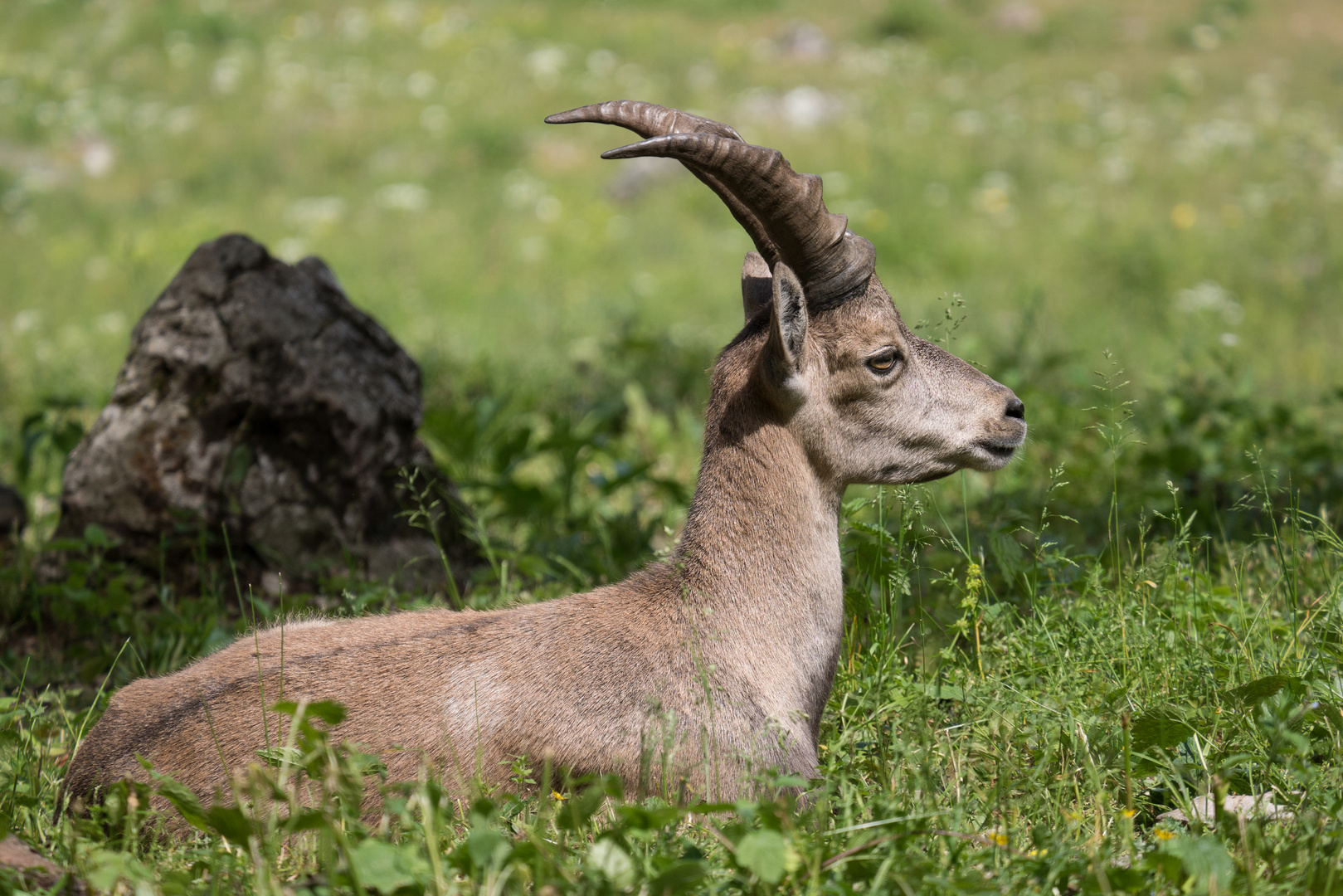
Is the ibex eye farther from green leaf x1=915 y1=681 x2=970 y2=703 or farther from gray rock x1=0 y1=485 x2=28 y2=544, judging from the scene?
gray rock x1=0 y1=485 x2=28 y2=544

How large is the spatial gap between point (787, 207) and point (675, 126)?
484mm

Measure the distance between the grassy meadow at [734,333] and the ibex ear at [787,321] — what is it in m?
0.72

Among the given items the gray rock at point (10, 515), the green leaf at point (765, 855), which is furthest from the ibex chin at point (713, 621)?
the gray rock at point (10, 515)

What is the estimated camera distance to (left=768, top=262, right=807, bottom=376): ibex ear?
3377mm

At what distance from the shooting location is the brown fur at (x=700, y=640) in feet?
10.7

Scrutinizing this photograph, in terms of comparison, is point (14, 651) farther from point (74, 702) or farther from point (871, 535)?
point (871, 535)

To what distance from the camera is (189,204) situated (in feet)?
44.5

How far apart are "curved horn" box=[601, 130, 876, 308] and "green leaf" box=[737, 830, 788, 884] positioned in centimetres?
180

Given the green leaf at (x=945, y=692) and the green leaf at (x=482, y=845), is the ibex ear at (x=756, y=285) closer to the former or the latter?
the green leaf at (x=945, y=692)

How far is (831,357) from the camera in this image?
3.68 metres

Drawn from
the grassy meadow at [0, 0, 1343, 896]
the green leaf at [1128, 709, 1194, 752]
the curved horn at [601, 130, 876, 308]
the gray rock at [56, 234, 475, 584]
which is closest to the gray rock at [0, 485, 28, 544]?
the grassy meadow at [0, 0, 1343, 896]

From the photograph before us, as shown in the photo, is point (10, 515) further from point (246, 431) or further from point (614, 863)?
point (614, 863)

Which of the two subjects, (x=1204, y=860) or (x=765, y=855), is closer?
(x=765, y=855)

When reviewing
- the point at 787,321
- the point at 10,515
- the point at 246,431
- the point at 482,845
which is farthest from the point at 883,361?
the point at 10,515
